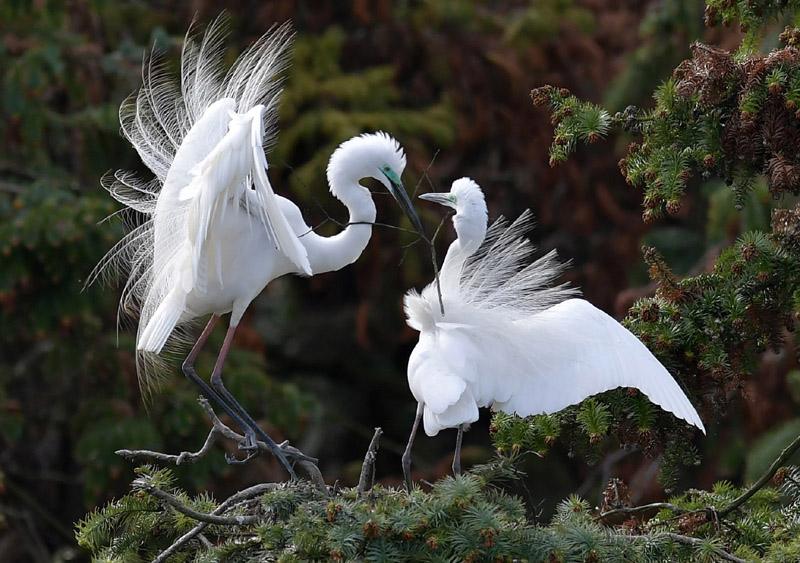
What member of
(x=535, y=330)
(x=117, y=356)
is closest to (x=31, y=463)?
(x=117, y=356)

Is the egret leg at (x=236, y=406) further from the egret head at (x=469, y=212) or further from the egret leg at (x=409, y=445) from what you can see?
the egret head at (x=469, y=212)

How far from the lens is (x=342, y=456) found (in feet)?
29.0

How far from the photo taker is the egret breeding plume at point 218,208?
3146mm

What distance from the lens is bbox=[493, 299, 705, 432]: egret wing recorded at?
293 cm

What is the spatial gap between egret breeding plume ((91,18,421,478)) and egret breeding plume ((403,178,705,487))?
0.22 meters

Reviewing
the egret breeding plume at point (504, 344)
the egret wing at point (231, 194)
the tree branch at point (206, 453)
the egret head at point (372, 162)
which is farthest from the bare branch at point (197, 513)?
the egret head at point (372, 162)

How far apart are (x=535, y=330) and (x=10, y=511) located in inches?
182

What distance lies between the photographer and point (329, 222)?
258 inches

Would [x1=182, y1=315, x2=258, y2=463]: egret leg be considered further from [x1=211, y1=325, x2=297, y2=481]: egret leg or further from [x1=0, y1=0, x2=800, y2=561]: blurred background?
[x1=0, y1=0, x2=800, y2=561]: blurred background

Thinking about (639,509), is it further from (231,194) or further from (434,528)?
(231,194)

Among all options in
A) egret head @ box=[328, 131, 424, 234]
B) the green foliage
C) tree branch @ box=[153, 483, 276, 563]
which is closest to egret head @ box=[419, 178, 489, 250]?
egret head @ box=[328, 131, 424, 234]

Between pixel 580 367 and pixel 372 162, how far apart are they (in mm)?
955

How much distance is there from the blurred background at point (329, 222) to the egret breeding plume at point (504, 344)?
224cm

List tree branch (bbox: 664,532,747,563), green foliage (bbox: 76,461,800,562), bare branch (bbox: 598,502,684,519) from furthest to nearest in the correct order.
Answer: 1. bare branch (bbox: 598,502,684,519)
2. tree branch (bbox: 664,532,747,563)
3. green foliage (bbox: 76,461,800,562)
